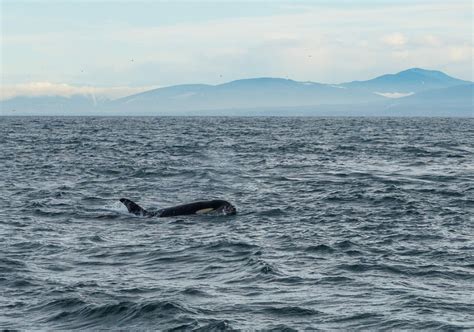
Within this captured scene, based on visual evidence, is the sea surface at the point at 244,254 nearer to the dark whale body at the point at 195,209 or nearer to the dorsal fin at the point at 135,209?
the dorsal fin at the point at 135,209

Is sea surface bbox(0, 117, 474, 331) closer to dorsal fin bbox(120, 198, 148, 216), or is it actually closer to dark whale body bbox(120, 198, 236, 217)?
dorsal fin bbox(120, 198, 148, 216)

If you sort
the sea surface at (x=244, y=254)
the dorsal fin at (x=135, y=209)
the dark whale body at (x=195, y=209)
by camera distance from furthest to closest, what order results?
1. the dorsal fin at (x=135, y=209)
2. the dark whale body at (x=195, y=209)
3. the sea surface at (x=244, y=254)

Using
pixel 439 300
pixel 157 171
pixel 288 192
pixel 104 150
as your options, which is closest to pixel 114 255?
pixel 439 300

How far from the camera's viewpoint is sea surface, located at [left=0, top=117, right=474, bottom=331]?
1541cm

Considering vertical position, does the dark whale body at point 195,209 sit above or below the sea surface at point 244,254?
above

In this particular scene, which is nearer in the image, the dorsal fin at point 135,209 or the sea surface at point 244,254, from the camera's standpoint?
the sea surface at point 244,254

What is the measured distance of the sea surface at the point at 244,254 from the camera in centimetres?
1541

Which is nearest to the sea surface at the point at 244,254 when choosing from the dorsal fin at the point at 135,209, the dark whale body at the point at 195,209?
the dorsal fin at the point at 135,209

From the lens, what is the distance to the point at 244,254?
2078 centimetres

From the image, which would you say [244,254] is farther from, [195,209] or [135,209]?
[135,209]

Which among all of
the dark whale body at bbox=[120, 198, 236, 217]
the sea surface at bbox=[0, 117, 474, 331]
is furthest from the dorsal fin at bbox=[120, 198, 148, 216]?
the sea surface at bbox=[0, 117, 474, 331]

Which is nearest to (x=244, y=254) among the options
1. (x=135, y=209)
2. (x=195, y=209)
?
(x=195, y=209)

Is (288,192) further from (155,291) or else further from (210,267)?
(155,291)

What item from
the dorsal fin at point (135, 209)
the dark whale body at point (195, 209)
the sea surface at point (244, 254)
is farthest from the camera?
the dorsal fin at point (135, 209)
